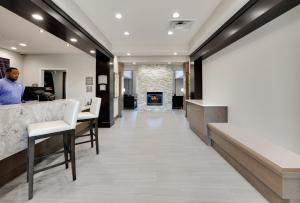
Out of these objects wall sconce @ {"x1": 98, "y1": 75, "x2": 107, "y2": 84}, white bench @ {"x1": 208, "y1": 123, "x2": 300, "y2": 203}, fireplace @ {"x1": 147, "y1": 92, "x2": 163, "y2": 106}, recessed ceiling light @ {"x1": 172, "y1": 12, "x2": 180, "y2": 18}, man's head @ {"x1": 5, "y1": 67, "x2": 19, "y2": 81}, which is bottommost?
white bench @ {"x1": 208, "y1": 123, "x2": 300, "y2": 203}

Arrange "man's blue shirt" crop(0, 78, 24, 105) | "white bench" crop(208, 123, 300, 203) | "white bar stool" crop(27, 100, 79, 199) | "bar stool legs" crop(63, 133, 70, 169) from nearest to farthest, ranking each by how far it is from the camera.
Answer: "white bench" crop(208, 123, 300, 203), "white bar stool" crop(27, 100, 79, 199), "bar stool legs" crop(63, 133, 70, 169), "man's blue shirt" crop(0, 78, 24, 105)

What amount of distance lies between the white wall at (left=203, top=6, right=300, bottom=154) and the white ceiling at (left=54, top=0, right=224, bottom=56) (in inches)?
46.7

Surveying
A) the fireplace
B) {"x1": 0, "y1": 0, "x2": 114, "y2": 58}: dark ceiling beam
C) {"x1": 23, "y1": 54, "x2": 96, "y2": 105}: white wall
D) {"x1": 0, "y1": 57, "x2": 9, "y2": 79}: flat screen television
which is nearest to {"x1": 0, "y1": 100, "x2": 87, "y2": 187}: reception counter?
{"x1": 0, "y1": 0, "x2": 114, "y2": 58}: dark ceiling beam

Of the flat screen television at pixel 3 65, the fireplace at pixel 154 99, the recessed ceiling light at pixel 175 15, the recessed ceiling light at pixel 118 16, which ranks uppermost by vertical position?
the recessed ceiling light at pixel 175 15

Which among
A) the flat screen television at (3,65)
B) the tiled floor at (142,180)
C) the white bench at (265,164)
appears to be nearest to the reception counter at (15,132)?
the tiled floor at (142,180)

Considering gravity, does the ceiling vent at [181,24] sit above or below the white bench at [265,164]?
above

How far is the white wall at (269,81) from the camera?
2383mm

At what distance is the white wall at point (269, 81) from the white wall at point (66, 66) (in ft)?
18.5

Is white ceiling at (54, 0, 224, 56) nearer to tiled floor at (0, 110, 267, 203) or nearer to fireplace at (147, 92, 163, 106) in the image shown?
tiled floor at (0, 110, 267, 203)

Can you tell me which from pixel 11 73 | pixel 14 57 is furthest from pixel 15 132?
pixel 14 57

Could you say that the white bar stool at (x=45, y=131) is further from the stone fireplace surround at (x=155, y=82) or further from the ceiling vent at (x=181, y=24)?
the stone fireplace surround at (x=155, y=82)

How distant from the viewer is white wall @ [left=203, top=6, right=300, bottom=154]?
93.8 inches

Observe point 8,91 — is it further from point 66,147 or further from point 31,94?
point 66,147

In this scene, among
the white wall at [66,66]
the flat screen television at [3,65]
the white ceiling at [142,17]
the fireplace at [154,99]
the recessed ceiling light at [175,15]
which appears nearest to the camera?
the white ceiling at [142,17]
